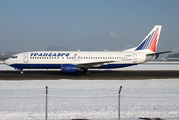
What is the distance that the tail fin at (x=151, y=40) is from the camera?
28.0 meters

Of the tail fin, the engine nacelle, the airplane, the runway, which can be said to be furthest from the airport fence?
the tail fin

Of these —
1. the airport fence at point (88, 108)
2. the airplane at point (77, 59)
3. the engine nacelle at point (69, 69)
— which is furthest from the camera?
the airplane at point (77, 59)

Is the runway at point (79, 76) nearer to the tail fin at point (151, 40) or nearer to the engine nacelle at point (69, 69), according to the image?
the engine nacelle at point (69, 69)

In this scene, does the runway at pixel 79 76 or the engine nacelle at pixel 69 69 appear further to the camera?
the engine nacelle at pixel 69 69

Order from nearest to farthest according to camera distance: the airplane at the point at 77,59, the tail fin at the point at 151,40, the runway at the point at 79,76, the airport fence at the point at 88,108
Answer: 1. the airport fence at the point at 88,108
2. the runway at the point at 79,76
3. the airplane at the point at 77,59
4. the tail fin at the point at 151,40

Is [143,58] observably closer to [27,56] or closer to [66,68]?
[66,68]

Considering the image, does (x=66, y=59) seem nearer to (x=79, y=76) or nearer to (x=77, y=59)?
(x=77, y=59)

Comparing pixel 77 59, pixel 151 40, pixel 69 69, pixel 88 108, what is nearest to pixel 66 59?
pixel 77 59

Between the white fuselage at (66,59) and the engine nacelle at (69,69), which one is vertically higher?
the white fuselage at (66,59)

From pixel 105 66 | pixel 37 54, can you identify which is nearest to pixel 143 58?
pixel 105 66

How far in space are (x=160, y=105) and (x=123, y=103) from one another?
1982 mm

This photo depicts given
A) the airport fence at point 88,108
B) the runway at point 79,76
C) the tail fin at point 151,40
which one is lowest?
the airport fence at point 88,108

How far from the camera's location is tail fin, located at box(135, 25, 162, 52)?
1104 inches

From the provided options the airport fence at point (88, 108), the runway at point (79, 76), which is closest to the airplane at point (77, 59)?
the runway at point (79, 76)
